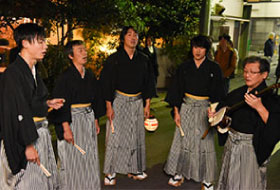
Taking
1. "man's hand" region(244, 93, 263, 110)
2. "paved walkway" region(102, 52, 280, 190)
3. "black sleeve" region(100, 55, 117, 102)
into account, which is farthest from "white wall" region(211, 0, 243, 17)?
"man's hand" region(244, 93, 263, 110)

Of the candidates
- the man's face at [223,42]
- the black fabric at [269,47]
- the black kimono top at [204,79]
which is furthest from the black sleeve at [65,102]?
the black fabric at [269,47]

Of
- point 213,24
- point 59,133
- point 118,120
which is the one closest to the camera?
point 59,133

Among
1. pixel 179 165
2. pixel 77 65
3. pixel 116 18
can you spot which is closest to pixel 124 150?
pixel 179 165

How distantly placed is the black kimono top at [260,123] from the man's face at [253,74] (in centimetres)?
10

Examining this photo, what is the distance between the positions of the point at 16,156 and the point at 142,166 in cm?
225

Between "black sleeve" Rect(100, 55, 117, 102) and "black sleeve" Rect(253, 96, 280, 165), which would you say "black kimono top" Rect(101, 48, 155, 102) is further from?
"black sleeve" Rect(253, 96, 280, 165)

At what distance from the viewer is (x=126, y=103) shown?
4270 mm

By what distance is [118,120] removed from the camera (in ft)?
14.2

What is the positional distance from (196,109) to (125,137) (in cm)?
113

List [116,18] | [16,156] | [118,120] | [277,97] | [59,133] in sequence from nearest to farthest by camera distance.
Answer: [16,156] < [277,97] < [59,133] < [118,120] < [116,18]

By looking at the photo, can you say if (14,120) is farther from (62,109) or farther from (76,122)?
(76,122)

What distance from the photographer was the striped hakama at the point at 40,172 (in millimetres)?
2799

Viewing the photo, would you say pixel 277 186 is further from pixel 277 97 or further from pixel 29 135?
pixel 29 135

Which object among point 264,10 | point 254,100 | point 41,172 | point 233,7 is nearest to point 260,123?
point 254,100
